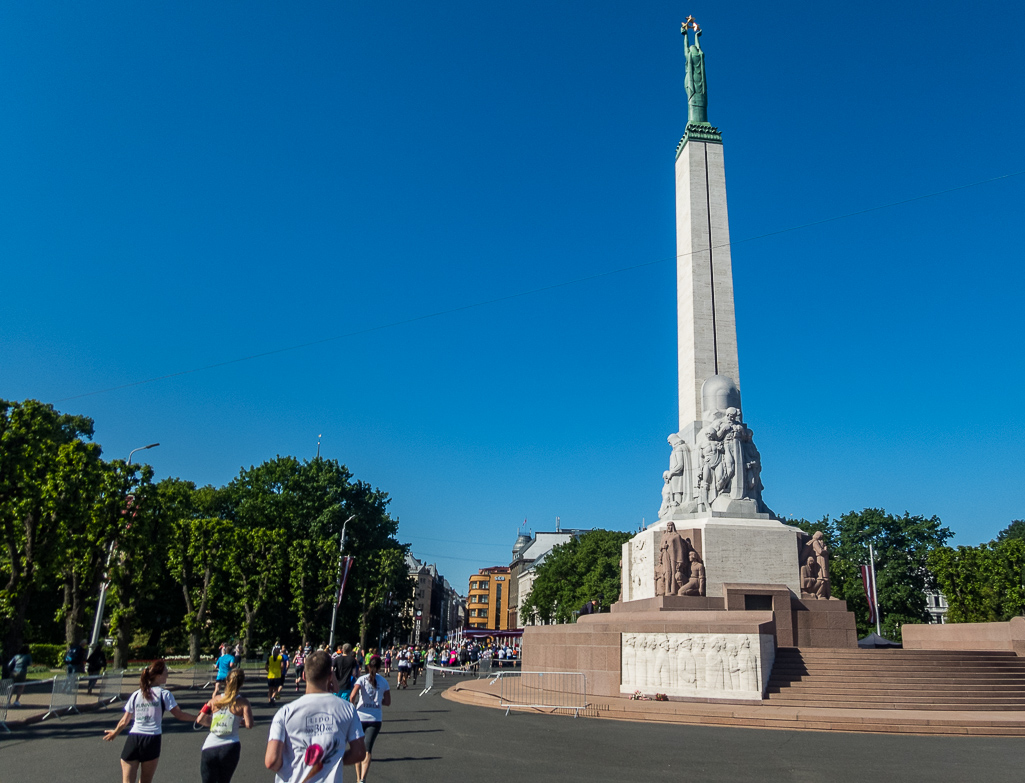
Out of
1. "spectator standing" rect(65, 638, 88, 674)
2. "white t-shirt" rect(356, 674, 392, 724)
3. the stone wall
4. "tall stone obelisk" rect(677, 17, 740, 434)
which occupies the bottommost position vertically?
"spectator standing" rect(65, 638, 88, 674)

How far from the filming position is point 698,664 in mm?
18438

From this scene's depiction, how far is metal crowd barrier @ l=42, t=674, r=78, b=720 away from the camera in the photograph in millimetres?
17281

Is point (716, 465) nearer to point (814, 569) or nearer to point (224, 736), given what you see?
point (814, 569)

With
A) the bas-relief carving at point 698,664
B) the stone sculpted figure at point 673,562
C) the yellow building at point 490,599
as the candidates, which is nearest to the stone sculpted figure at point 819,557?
the stone sculpted figure at point 673,562

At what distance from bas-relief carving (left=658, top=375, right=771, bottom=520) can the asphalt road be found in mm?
10061

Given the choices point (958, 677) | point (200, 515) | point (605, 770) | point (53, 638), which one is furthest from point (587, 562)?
point (605, 770)

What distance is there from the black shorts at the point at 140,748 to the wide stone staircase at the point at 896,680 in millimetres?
14133

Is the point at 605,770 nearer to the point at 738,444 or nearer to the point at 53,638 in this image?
the point at 738,444

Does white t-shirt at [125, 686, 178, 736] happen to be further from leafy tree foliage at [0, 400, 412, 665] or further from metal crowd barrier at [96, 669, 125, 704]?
leafy tree foliage at [0, 400, 412, 665]

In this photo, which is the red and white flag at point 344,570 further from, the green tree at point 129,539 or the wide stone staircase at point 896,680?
the wide stone staircase at point 896,680

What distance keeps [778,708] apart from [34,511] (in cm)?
2189

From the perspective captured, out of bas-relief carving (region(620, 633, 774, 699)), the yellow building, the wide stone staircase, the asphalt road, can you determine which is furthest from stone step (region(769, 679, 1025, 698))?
the yellow building

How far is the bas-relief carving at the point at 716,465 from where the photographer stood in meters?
24.3

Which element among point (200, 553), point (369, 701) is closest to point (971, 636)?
point (369, 701)
